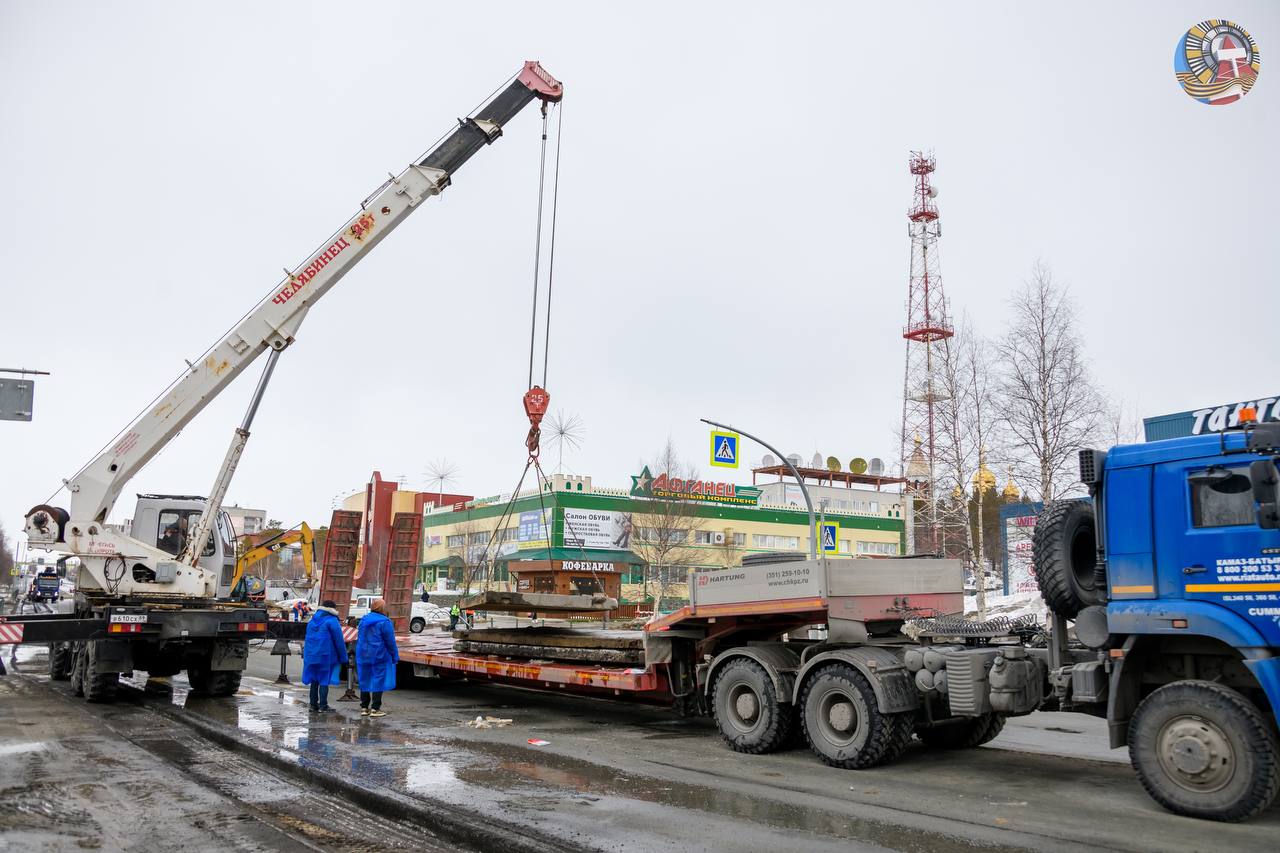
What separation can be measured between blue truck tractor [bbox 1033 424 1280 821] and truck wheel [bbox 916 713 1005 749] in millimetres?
2078

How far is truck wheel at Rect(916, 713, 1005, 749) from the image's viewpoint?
32.9 feet

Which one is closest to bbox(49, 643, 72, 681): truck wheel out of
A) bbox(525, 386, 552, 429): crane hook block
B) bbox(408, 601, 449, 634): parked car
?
bbox(525, 386, 552, 429): crane hook block

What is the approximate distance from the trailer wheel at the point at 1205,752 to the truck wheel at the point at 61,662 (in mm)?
16592

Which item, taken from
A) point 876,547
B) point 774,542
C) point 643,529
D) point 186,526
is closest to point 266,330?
point 186,526

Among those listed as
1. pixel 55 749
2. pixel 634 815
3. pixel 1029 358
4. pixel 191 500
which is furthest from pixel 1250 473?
pixel 1029 358

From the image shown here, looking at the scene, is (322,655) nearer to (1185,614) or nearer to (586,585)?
(586,585)

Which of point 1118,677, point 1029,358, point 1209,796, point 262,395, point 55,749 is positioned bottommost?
point 55,749

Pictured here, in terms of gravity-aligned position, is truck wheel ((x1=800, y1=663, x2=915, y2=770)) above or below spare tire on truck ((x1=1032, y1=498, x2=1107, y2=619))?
below

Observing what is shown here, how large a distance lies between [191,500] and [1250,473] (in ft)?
51.1

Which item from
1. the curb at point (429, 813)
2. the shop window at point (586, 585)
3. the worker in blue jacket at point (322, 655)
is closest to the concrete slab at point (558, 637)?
the shop window at point (586, 585)

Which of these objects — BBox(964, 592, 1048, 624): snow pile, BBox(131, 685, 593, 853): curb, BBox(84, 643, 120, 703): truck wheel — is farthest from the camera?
BBox(964, 592, 1048, 624): snow pile

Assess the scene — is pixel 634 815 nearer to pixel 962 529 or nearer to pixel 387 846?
pixel 387 846

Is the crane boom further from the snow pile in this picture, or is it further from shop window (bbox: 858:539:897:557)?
shop window (bbox: 858:539:897:557)

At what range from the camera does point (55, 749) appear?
9570 millimetres
